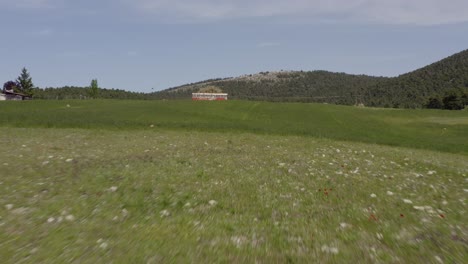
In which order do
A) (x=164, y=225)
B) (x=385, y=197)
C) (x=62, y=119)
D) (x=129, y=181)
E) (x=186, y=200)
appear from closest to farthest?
(x=164, y=225), (x=186, y=200), (x=385, y=197), (x=129, y=181), (x=62, y=119)

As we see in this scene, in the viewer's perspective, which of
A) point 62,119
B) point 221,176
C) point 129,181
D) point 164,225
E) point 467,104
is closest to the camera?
point 164,225

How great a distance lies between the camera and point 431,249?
6801 millimetres

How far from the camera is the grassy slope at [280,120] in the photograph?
40.0 meters

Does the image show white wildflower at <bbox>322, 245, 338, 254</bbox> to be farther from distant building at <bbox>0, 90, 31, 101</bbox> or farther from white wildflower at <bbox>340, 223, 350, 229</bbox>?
distant building at <bbox>0, 90, 31, 101</bbox>

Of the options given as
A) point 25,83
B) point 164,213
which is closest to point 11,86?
point 25,83

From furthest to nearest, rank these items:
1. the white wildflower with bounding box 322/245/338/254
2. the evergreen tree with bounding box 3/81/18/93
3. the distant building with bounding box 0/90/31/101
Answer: the evergreen tree with bounding box 3/81/18/93
the distant building with bounding box 0/90/31/101
the white wildflower with bounding box 322/245/338/254

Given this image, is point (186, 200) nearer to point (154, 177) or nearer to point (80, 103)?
point (154, 177)

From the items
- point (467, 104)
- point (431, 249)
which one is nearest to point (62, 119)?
point (431, 249)

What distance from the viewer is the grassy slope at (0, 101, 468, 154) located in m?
40.0

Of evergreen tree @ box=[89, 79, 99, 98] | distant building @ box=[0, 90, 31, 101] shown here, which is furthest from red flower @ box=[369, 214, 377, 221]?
evergreen tree @ box=[89, 79, 99, 98]

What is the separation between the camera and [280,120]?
6028cm

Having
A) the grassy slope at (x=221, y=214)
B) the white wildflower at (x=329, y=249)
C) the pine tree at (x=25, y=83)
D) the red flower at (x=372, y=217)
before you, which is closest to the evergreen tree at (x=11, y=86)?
the pine tree at (x=25, y=83)

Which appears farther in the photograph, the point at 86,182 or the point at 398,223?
the point at 86,182

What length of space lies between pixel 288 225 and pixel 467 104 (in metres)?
146
